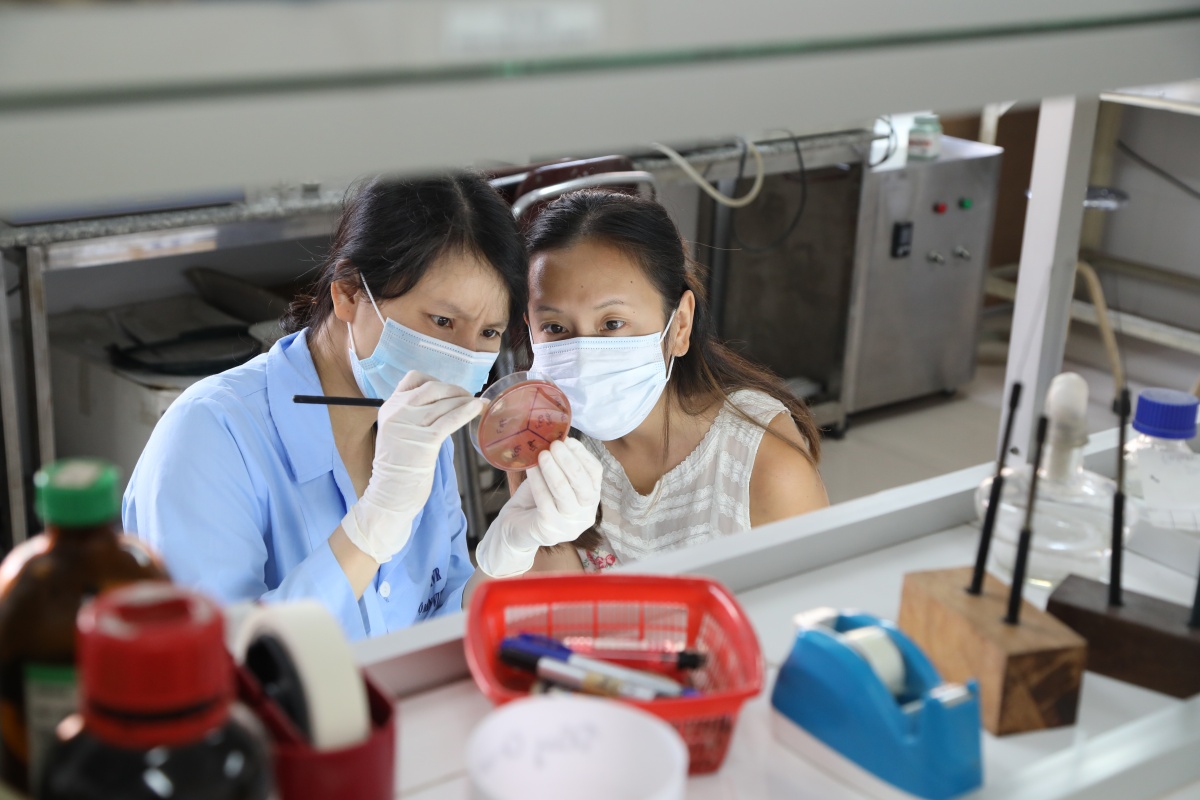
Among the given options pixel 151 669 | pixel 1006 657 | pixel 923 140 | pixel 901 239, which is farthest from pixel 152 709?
pixel 923 140

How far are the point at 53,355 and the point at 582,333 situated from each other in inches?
75.2

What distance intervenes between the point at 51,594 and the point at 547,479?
1109 mm

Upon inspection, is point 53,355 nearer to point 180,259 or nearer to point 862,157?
point 180,259

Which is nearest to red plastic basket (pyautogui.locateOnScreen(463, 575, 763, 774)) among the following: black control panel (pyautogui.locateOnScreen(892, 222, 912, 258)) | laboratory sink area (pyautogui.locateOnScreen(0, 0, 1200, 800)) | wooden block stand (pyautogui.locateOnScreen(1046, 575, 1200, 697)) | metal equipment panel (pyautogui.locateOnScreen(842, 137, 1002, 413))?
laboratory sink area (pyautogui.locateOnScreen(0, 0, 1200, 800))

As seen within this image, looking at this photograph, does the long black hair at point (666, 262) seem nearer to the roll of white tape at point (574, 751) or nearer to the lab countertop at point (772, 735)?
the lab countertop at point (772, 735)

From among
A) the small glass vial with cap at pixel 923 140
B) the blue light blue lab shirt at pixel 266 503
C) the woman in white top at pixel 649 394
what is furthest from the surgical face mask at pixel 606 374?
the small glass vial with cap at pixel 923 140

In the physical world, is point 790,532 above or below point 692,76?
below

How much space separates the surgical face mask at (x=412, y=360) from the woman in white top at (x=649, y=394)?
186mm

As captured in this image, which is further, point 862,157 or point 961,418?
point 961,418

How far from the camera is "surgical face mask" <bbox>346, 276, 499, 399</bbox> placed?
5.77 ft

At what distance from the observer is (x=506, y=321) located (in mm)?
1818

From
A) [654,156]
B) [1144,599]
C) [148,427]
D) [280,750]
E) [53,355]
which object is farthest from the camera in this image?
[654,156]

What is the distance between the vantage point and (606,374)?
1933mm

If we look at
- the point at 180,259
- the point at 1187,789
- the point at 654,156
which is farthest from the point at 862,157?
the point at 1187,789
